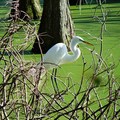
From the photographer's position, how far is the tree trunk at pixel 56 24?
687 cm

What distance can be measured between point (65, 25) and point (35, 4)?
321 centimetres

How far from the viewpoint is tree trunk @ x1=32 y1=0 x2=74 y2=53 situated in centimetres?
687

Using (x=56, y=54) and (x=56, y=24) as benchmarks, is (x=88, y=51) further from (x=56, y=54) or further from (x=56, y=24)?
(x=56, y=54)

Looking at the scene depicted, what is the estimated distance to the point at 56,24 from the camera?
6906mm

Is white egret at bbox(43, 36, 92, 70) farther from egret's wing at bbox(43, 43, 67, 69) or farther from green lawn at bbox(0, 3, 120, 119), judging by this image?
green lawn at bbox(0, 3, 120, 119)

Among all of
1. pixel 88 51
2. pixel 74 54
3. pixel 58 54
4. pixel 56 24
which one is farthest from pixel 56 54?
pixel 56 24

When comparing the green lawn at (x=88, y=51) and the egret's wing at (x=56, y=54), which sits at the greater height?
the egret's wing at (x=56, y=54)

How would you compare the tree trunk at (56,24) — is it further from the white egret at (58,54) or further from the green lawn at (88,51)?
the white egret at (58,54)

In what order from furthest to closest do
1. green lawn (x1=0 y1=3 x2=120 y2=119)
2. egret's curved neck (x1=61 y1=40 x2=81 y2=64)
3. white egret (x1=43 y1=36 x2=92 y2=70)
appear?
egret's curved neck (x1=61 y1=40 x2=81 y2=64) → white egret (x1=43 y1=36 x2=92 y2=70) → green lawn (x1=0 y1=3 x2=120 y2=119)

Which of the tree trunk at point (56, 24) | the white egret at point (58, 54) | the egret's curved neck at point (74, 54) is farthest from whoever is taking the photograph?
the tree trunk at point (56, 24)

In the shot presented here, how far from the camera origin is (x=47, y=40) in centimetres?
695

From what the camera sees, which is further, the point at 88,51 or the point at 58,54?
the point at 88,51

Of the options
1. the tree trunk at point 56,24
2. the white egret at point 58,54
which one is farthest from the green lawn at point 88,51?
the tree trunk at point 56,24

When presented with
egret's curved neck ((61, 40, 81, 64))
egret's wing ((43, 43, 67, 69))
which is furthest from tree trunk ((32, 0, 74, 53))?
egret's wing ((43, 43, 67, 69))
